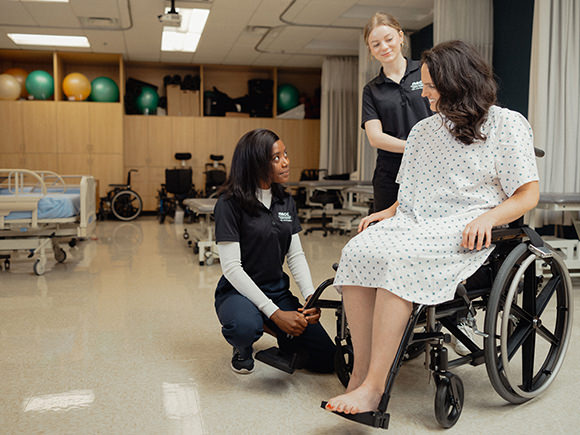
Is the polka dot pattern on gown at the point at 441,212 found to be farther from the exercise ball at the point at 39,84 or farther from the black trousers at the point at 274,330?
the exercise ball at the point at 39,84

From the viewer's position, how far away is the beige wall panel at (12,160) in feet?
29.9

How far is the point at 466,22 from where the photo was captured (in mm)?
5590

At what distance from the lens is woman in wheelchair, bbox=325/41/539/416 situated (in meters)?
1.51

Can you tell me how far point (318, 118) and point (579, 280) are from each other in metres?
7.07

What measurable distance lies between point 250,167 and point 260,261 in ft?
1.16

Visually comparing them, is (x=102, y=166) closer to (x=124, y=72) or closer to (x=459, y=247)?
(x=124, y=72)

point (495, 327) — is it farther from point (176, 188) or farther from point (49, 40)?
point (49, 40)

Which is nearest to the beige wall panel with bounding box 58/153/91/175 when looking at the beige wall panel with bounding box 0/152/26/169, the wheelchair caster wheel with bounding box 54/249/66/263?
the beige wall panel with bounding box 0/152/26/169

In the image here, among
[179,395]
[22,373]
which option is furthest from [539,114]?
[22,373]

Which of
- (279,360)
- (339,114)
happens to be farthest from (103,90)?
(279,360)

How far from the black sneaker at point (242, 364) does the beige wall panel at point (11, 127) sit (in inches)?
329

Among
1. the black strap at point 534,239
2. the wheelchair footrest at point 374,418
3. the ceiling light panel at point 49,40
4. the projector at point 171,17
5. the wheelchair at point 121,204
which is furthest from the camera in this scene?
the wheelchair at point 121,204

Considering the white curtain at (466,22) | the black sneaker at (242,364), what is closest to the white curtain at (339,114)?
the white curtain at (466,22)

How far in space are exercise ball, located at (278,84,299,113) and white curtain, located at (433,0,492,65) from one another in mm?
5023
